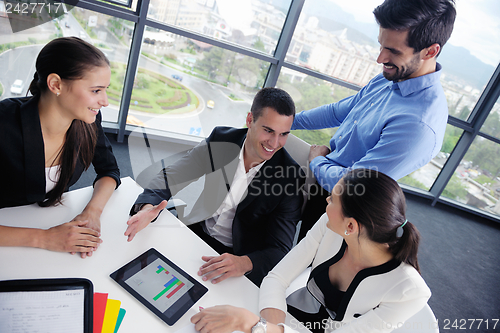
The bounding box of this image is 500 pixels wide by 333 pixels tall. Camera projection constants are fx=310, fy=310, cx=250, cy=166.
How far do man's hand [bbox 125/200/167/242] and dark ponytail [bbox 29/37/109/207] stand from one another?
1.23ft

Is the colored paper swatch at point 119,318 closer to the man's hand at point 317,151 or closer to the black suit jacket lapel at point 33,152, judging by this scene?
the black suit jacket lapel at point 33,152

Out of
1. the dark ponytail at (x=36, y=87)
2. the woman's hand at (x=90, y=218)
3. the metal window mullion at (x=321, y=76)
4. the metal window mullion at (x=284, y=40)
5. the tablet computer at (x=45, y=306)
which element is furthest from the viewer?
the metal window mullion at (x=321, y=76)

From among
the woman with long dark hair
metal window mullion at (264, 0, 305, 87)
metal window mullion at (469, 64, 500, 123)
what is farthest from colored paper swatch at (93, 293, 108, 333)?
metal window mullion at (469, 64, 500, 123)

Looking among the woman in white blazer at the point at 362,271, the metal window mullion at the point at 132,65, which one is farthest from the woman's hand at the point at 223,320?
the metal window mullion at the point at 132,65

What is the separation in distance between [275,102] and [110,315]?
1.26 meters

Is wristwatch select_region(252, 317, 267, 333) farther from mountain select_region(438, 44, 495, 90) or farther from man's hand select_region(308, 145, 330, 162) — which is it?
mountain select_region(438, 44, 495, 90)

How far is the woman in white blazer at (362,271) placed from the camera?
1.17m

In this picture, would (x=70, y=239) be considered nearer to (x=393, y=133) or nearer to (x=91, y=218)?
(x=91, y=218)

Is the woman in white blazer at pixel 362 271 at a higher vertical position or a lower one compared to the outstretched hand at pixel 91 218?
higher

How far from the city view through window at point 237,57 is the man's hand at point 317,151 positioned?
226 centimetres

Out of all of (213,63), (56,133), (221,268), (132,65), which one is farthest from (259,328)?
(213,63)

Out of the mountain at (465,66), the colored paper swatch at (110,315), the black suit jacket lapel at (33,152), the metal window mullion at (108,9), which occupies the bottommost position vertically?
the colored paper swatch at (110,315)

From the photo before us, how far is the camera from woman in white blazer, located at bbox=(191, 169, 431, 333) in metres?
1.17

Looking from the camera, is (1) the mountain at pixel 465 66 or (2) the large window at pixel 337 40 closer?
(2) the large window at pixel 337 40
